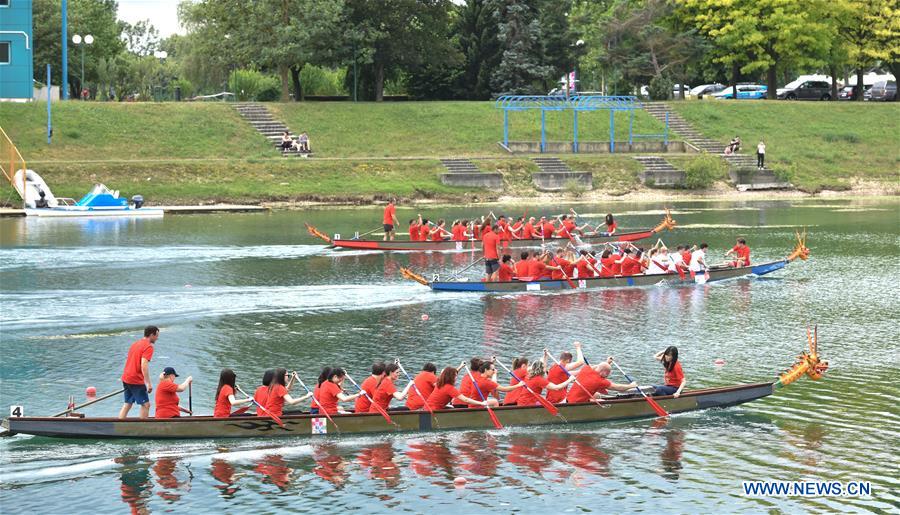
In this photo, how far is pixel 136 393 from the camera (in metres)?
22.4

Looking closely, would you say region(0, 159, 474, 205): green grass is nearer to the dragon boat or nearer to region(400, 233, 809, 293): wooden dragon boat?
region(400, 233, 809, 293): wooden dragon boat

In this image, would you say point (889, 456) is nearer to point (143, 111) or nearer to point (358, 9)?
point (143, 111)

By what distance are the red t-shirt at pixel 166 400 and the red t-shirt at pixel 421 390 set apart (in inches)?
179

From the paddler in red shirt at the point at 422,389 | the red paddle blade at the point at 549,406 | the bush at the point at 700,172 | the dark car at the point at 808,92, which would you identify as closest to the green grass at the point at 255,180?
the bush at the point at 700,172

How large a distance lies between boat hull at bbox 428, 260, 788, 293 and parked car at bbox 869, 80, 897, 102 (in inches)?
2746

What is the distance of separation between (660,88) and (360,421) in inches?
2991

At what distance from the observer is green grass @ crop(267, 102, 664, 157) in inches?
3123

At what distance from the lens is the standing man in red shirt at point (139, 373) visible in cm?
2216

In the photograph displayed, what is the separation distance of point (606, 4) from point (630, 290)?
79855 millimetres

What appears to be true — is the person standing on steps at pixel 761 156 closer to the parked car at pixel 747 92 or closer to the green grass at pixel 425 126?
the green grass at pixel 425 126

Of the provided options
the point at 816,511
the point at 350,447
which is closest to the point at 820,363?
the point at 816,511

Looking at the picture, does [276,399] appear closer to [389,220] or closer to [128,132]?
[389,220]

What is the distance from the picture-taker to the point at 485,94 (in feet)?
309

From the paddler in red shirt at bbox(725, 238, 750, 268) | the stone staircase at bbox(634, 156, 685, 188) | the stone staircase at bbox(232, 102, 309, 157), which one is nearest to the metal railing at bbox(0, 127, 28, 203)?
the stone staircase at bbox(232, 102, 309, 157)
